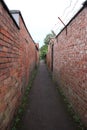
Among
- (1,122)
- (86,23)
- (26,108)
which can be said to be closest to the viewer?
(1,122)

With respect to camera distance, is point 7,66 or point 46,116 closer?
point 7,66

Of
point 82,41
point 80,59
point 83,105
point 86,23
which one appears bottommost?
point 83,105

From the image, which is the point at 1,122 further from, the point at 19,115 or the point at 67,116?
the point at 67,116

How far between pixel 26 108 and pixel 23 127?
1.37 m

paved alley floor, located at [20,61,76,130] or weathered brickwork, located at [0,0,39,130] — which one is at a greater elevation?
weathered brickwork, located at [0,0,39,130]

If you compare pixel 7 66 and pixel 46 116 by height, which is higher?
pixel 7 66

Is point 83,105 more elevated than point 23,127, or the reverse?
point 83,105

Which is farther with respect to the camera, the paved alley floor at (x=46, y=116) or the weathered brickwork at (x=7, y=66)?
the paved alley floor at (x=46, y=116)

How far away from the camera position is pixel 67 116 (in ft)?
15.7

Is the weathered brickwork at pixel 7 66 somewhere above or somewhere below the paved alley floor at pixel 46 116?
above

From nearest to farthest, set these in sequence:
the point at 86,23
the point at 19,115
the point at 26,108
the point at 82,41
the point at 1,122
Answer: the point at 1,122 → the point at 86,23 → the point at 82,41 → the point at 19,115 → the point at 26,108

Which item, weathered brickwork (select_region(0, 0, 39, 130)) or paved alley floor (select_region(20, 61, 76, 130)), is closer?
weathered brickwork (select_region(0, 0, 39, 130))

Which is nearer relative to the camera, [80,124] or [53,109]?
[80,124]

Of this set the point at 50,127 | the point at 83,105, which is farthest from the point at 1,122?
the point at 83,105
